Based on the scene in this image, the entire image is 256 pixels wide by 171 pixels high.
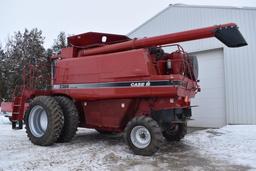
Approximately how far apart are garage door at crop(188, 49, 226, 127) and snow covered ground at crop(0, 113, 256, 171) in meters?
3.15

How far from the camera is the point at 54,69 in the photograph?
10.6m

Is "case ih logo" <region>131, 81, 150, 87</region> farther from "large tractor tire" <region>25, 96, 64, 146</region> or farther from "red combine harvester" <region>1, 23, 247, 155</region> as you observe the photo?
"large tractor tire" <region>25, 96, 64, 146</region>

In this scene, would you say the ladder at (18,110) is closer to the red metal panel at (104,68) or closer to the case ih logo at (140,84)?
the red metal panel at (104,68)

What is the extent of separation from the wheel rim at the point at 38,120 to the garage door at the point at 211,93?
726 cm

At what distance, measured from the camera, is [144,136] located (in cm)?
816

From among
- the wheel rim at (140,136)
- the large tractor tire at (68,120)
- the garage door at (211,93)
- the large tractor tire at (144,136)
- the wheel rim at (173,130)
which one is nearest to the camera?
the large tractor tire at (144,136)

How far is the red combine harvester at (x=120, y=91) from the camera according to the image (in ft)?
26.6

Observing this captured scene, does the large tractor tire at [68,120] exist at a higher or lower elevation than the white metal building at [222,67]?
lower

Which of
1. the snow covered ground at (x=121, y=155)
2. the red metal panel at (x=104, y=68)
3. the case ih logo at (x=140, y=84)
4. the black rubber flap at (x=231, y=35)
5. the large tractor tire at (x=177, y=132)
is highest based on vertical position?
the black rubber flap at (x=231, y=35)

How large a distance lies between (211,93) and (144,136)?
6.98 meters

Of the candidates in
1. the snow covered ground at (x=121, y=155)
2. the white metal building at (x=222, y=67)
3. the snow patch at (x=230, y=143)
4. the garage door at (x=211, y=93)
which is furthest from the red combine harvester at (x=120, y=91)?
A: the garage door at (x=211, y=93)

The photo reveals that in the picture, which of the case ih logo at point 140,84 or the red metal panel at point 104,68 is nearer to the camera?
the case ih logo at point 140,84

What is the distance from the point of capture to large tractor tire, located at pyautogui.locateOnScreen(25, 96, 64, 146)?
360 inches

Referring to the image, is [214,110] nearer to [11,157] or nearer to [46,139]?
[46,139]
